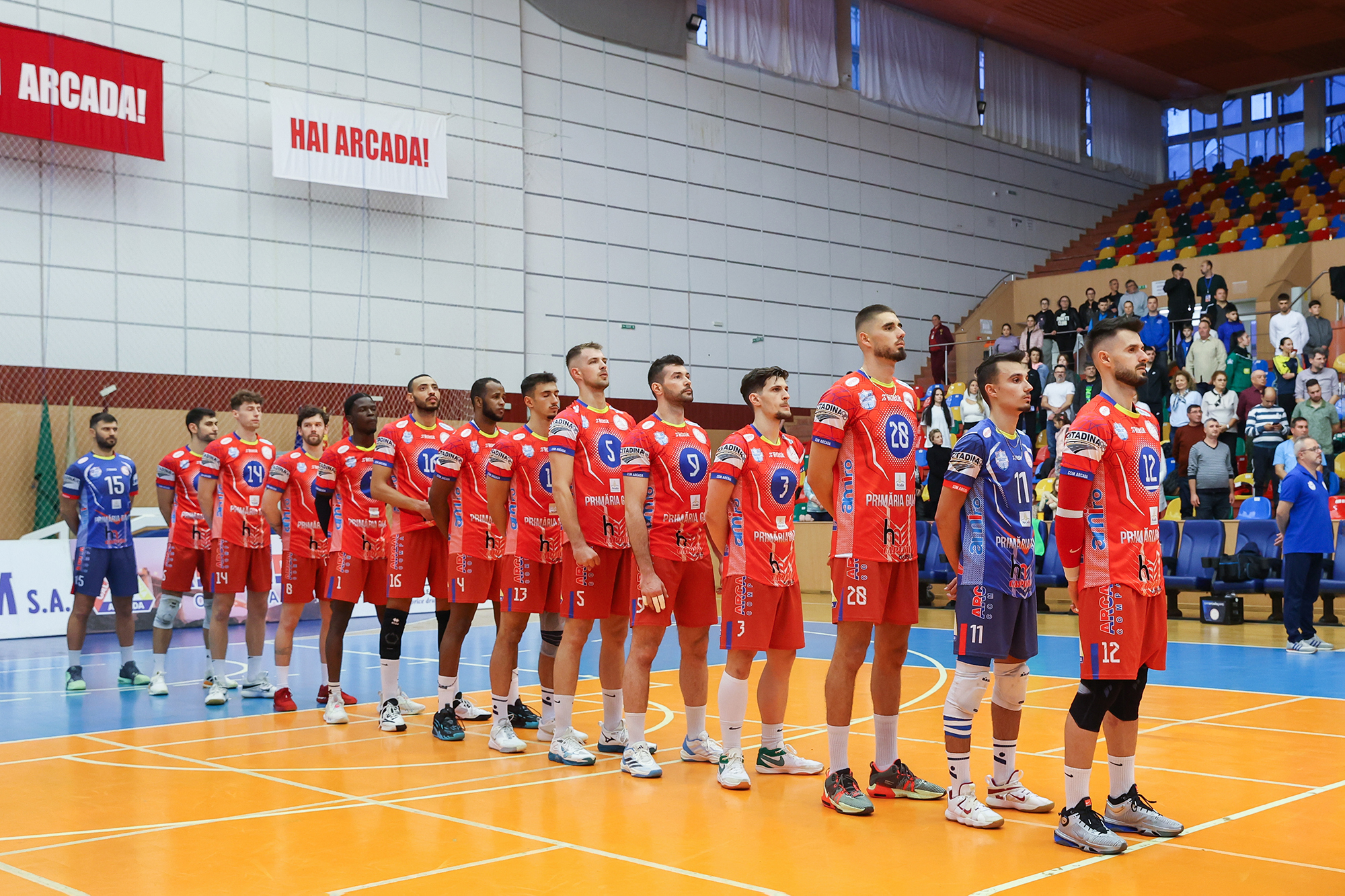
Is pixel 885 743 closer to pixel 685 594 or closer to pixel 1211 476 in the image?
pixel 685 594

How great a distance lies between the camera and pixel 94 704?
32.5ft

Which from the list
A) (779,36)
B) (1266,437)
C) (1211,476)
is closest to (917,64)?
(779,36)

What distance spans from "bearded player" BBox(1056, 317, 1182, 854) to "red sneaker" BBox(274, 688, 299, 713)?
636 centimetres

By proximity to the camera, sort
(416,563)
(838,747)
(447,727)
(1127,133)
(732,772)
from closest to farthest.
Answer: (838,747) → (732,772) → (447,727) → (416,563) → (1127,133)

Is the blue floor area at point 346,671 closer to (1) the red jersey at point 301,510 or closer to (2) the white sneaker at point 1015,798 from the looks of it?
(1) the red jersey at point 301,510

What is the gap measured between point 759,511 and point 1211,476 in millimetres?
11568

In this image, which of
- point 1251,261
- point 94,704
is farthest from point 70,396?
point 1251,261

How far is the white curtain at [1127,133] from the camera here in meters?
33.3

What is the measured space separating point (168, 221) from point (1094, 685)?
17.2 m

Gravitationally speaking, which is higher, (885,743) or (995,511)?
(995,511)

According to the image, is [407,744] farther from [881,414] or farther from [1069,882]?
[1069,882]

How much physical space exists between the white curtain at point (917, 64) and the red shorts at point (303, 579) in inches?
850

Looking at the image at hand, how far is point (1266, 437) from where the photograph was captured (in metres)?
16.7

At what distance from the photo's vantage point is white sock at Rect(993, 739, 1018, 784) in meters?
5.95
